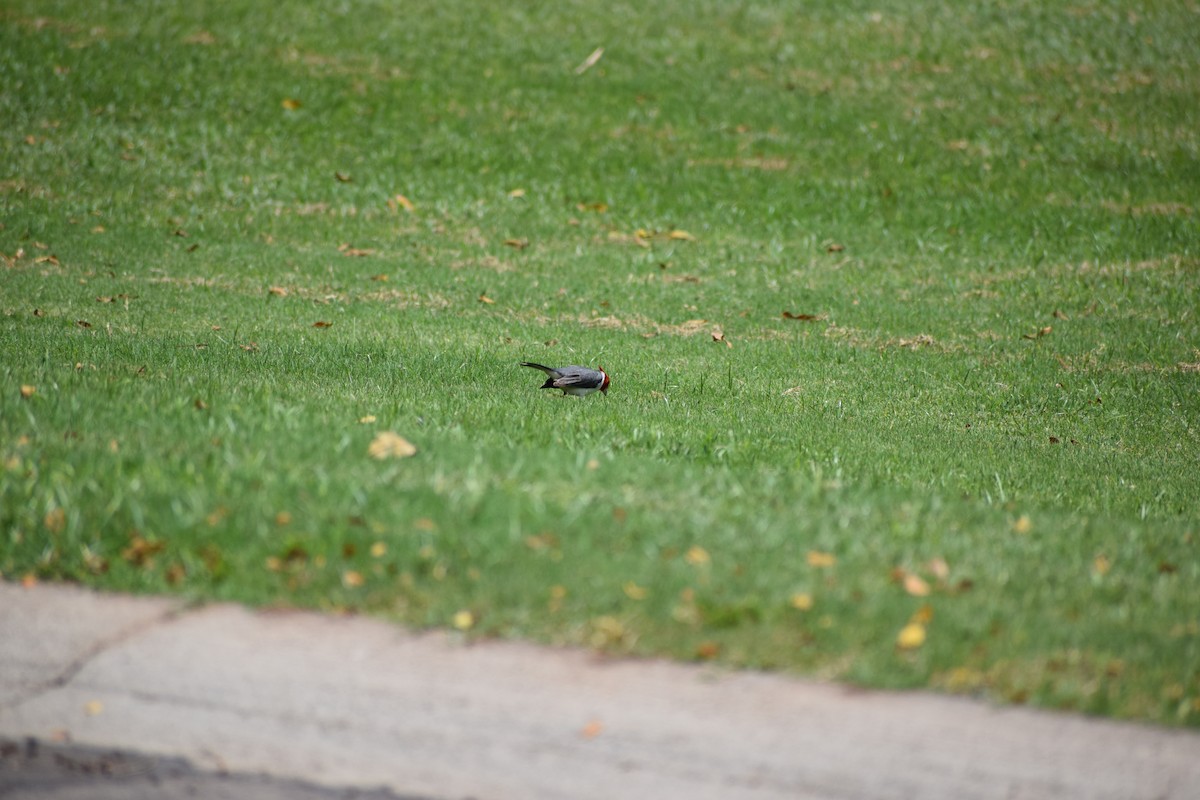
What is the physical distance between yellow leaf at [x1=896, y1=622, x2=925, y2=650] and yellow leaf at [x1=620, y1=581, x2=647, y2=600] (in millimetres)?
967

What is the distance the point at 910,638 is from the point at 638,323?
7.90 metres

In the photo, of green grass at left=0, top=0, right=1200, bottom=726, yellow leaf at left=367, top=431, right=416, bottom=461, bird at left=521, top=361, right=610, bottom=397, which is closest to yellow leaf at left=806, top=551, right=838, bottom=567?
green grass at left=0, top=0, right=1200, bottom=726

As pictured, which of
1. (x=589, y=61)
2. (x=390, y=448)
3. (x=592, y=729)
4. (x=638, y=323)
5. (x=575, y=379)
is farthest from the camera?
(x=589, y=61)

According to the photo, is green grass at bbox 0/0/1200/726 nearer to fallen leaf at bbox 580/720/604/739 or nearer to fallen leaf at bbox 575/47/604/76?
fallen leaf at bbox 575/47/604/76

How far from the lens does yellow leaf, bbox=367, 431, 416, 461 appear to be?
5.56 m

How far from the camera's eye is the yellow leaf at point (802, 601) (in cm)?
415

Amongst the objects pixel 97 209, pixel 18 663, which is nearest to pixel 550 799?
pixel 18 663

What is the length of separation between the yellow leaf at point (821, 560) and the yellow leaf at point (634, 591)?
0.76 m

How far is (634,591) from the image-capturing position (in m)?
4.24

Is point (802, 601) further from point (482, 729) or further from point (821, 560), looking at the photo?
point (482, 729)

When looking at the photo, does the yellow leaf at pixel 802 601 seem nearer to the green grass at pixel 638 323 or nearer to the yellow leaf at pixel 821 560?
the green grass at pixel 638 323

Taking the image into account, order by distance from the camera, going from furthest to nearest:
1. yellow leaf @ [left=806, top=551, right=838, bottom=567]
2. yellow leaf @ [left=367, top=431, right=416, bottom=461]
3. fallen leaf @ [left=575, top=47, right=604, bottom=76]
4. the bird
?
fallen leaf @ [left=575, top=47, right=604, bottom=76]
the bird
yellow leaf @ [left=367, top=431, right=416, bottom=461]
yellow leaf @ [left=806, top=551, right=838, bottom=567]

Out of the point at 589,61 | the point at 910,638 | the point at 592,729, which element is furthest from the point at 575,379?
the point at 589,61

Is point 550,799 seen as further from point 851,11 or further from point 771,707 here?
point 851,11
